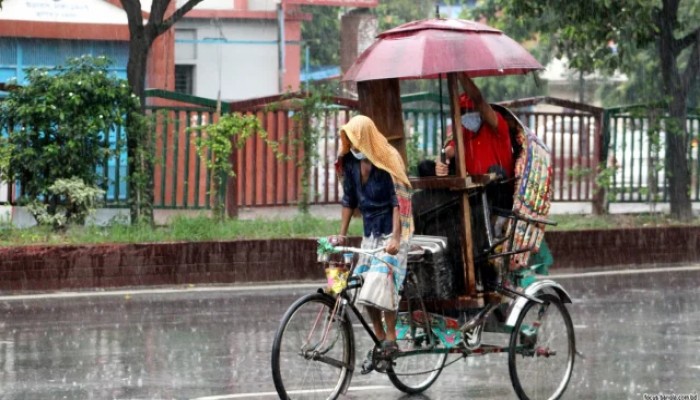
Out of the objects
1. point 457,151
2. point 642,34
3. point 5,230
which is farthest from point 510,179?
point 642,34

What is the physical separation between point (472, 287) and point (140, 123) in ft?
24.8

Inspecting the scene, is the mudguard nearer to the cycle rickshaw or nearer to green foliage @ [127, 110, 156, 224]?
the cycle rickshaw

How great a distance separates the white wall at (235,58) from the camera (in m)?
29.9

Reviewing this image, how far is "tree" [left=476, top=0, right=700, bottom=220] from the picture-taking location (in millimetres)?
Answer: 16578

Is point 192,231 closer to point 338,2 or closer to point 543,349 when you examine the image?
point 543,349

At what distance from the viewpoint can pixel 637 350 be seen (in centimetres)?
961

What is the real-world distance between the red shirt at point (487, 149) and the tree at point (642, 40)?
340 inches

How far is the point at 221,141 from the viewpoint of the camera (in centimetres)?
1500

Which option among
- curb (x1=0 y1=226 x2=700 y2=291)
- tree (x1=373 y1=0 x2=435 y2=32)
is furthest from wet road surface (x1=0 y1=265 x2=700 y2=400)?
tree (x1=373 y1=0 x2=435 y2=32)

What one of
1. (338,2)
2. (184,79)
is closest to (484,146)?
(338,2)

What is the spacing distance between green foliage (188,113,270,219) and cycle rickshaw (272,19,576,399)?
6.89 metres

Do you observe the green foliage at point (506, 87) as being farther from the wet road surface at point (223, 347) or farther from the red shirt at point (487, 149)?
the red shirt at point (487, 149)

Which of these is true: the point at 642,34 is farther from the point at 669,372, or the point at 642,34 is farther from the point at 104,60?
the point at 669,372

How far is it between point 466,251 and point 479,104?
3.07 ft
